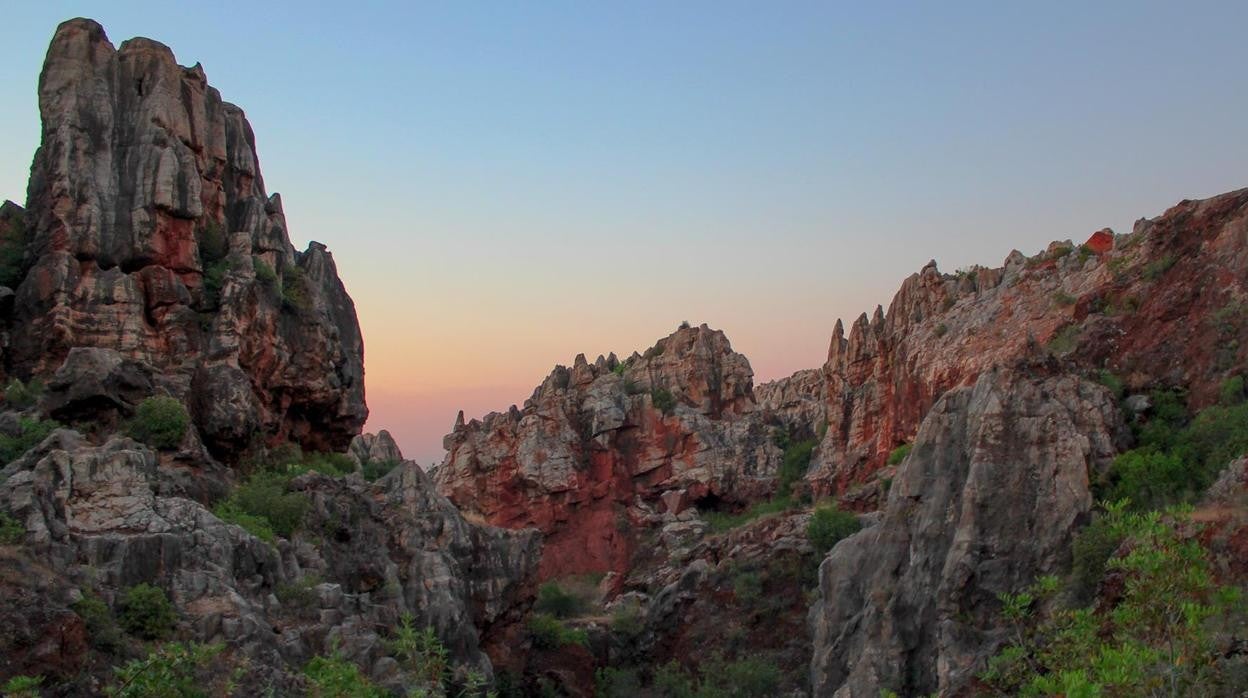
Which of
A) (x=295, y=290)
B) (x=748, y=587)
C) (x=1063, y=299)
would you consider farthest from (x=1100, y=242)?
(x=295, y=290)

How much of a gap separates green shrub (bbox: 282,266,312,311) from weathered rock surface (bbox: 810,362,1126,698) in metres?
18.3

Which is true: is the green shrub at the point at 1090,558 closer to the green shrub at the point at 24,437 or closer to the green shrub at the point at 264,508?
the green shrub at the point at 264,508

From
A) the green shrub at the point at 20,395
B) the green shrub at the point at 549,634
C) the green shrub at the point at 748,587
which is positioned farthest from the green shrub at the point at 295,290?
the green shrub at the point at 748,587

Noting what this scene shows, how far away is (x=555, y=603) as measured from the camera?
5488cm

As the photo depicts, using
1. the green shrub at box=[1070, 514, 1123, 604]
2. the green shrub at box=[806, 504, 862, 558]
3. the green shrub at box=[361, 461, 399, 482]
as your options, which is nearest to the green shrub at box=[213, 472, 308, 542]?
the green shrub at box=[361, 461, 399, 482]

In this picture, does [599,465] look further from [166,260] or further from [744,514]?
[166,260]

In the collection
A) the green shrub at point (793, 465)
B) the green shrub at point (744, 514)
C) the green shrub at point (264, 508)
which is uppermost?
the green shrub at point (793, 465)

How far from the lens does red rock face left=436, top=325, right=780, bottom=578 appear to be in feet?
213

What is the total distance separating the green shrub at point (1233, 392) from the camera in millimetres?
31772

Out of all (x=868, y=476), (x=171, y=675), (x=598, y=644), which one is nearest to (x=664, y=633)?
(x=598, y=644)

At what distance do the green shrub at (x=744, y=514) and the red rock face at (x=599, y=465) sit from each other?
117 centimetres

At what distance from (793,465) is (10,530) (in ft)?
153

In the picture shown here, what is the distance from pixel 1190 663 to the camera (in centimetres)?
1237

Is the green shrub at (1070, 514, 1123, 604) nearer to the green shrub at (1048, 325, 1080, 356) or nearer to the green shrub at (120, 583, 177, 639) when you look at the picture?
the green shrub at (1048, 325, 1080, 356)
